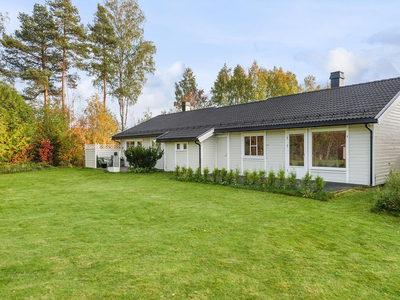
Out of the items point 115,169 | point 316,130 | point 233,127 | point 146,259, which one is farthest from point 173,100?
point 146,259

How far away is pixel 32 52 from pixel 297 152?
72.7ft

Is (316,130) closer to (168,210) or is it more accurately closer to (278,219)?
(278,219)

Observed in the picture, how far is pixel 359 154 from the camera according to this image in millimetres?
9070

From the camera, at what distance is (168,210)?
6184 mm

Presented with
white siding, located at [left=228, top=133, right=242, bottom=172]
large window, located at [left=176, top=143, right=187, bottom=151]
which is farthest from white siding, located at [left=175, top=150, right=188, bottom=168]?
white siding, located at [left=228, top=133, right=242, bottom=172]

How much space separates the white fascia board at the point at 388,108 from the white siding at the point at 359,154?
2.14 feet

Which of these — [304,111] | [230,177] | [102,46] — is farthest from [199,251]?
[102,46]

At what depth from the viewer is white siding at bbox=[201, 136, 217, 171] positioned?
44.4 feet

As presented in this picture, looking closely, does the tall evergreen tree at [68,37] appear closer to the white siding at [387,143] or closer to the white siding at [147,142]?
the white siding at [147,142]

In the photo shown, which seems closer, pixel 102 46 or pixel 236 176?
pixel 236 176

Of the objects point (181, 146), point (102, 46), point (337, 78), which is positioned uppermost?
point (102, 46)

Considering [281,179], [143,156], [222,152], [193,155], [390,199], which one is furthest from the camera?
[143,156]

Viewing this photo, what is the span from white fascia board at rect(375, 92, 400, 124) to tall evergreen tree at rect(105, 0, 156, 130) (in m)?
22.4

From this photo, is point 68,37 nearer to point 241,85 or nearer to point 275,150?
point 241,85
